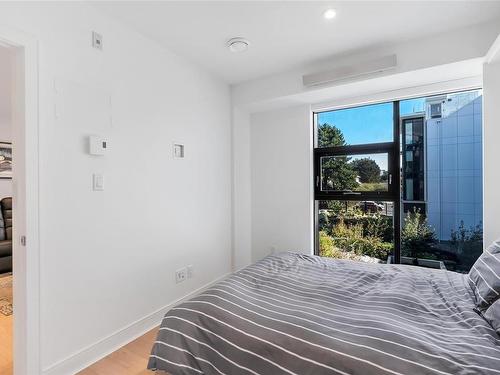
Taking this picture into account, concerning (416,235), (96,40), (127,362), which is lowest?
(127,362)

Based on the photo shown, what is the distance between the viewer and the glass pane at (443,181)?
8.63 ft

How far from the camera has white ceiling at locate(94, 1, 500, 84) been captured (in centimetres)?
193

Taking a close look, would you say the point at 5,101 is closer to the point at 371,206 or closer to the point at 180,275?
the point at 180,275

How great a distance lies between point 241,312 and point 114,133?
155cm

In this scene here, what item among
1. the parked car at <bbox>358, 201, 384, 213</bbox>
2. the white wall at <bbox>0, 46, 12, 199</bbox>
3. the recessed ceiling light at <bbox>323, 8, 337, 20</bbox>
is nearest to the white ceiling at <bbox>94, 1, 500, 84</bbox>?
the recessed ceiling light at <bbox>323, 8, 337, 20</bbox>

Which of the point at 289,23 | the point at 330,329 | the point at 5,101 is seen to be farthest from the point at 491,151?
the point at 5,101

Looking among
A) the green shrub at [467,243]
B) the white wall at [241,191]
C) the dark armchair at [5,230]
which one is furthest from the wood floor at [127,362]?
the green shrub at [467,243]

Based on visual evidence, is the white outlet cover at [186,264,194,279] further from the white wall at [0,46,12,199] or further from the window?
the white wall at [0,46,12,199]

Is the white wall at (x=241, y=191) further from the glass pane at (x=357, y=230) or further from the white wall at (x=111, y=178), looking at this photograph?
the glass pane at (x=357, y=230)

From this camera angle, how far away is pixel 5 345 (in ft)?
6.67

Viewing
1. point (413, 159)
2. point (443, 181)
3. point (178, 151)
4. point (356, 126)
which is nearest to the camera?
point (178, 151)

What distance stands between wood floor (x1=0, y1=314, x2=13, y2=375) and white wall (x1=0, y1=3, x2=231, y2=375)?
17.2 inches

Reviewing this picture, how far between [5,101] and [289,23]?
3.94 meters

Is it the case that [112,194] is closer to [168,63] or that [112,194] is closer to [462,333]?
[168,63]
